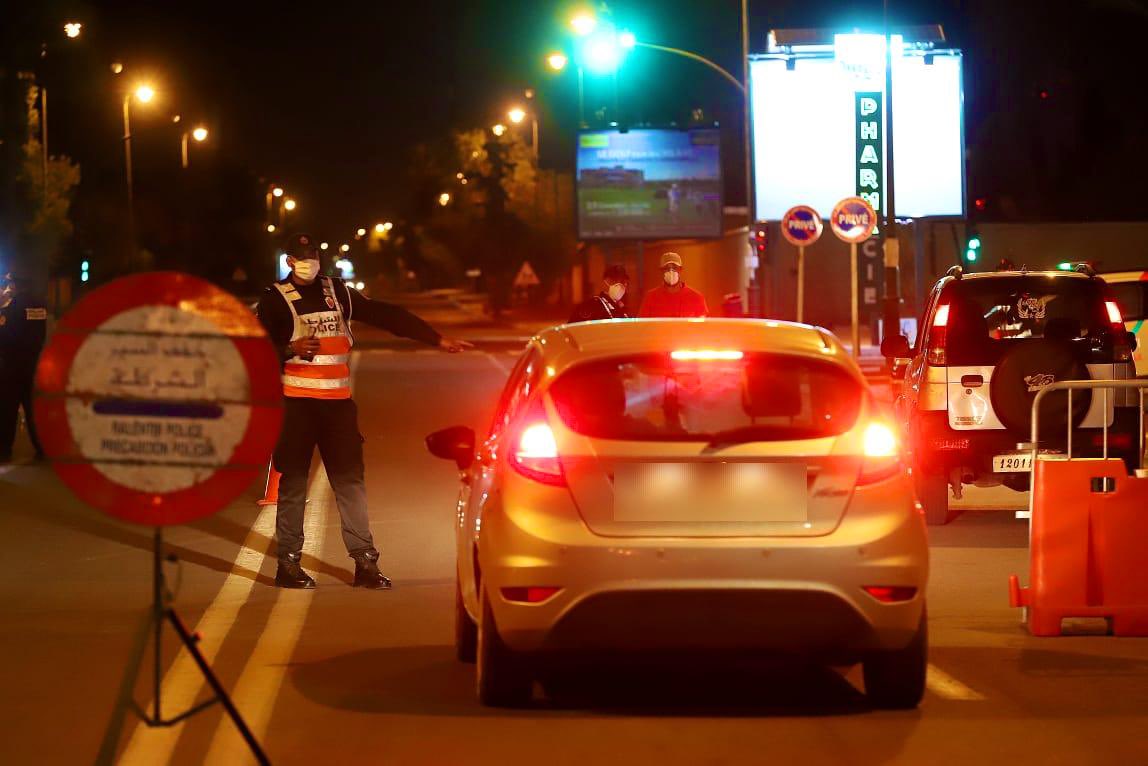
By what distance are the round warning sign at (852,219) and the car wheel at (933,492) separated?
19376 mm

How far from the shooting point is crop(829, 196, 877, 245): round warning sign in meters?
33.2

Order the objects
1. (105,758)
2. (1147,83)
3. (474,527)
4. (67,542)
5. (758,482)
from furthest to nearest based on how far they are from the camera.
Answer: (1147,83), (67,542), (474,527), (758,482), (105,758)

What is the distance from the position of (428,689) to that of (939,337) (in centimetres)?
656

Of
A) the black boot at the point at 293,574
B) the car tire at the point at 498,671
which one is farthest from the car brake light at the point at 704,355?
the black boot at the point at 293,574

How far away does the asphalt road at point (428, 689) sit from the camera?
6.97 metres

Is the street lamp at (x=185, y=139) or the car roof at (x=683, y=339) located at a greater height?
the street lamp at (x=185, y=139)

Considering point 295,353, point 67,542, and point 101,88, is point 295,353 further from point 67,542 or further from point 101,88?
point 101,88

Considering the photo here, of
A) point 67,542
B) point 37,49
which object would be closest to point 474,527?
point 67,542

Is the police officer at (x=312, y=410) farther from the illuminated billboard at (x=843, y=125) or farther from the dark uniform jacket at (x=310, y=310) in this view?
the illuminated billboard at (x=843, y=125)

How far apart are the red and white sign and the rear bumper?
5.89 ft

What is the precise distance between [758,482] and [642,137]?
54.6m

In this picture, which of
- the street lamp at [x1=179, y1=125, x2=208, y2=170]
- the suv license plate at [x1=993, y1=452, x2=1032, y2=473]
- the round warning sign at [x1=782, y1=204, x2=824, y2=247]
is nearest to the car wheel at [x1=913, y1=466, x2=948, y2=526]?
the suv license plate at [x1=993, y1=452, x2=1032, y2=473]

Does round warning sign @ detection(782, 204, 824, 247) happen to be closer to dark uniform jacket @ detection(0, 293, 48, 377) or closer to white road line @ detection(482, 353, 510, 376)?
white road line @ detection(482, 353, 510, 376)

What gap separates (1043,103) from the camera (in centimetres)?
6700
